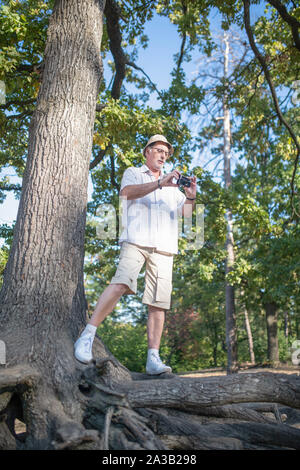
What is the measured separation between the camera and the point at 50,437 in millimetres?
2189

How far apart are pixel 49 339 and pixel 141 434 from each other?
A: 0.98 m

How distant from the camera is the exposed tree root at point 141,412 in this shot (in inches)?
84.1

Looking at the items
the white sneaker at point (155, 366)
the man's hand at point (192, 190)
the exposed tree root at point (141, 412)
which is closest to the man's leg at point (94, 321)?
the exposed tree root at point (141, 412)

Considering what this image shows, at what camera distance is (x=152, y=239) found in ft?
10.7

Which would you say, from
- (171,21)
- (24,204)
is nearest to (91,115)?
(24,204)

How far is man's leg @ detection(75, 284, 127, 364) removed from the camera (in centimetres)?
268

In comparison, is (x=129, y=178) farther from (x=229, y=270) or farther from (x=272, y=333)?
(x=272, y=333)

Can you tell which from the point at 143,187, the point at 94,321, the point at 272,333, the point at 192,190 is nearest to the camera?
the point at 94,321

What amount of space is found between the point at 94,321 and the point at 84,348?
244 mm

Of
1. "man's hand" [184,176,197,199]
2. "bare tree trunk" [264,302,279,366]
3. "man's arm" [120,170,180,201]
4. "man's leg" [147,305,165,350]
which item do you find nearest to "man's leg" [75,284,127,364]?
"man's leg" [147,305,165,350]

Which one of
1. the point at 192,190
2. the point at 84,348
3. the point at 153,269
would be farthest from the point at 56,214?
the point at 192,190

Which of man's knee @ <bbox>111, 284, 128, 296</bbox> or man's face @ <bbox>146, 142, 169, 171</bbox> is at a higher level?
man's face @ <bbox>146, 142, 169, 171</bbox>

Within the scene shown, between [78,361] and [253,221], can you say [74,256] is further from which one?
[253,221]

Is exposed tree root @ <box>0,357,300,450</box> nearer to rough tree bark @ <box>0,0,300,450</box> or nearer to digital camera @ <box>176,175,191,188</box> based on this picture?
rough tree bark @ <box>0,0,300,450</box>
